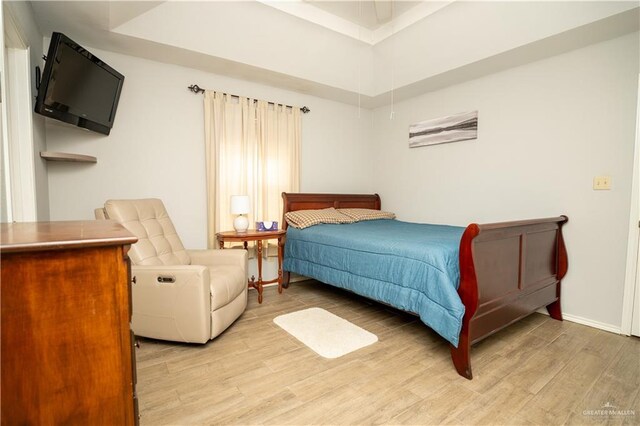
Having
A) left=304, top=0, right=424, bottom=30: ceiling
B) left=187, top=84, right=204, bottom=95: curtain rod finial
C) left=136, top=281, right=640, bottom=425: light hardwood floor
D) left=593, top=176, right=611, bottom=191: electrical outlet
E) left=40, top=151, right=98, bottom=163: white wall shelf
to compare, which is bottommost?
left=136, top=281, right=640, bottom=425: light hardwood floor

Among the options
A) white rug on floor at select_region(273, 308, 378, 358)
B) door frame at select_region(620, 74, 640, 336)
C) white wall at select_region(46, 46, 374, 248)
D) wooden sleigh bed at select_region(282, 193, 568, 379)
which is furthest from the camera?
white wall at select_region(46, 46, 374, 248)

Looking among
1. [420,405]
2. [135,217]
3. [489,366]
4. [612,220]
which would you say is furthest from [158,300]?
[612,220]

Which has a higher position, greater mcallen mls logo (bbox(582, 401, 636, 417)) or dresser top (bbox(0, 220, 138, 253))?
dresser top (bbox(0, 220, 138, 253))

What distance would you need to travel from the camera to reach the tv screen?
82.3 inches

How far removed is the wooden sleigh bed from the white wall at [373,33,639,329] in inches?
8.3

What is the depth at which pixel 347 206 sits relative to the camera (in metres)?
4.36

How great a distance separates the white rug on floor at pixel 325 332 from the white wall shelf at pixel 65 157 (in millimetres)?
2051

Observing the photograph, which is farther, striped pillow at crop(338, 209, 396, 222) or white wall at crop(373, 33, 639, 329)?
striped pillow at crop(338, 209, 396, 222)

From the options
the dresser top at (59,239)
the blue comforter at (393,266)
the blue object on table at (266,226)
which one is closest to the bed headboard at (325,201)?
the blue object on table at (266,226)

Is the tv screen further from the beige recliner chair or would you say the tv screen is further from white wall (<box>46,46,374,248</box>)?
the beige recliner chair

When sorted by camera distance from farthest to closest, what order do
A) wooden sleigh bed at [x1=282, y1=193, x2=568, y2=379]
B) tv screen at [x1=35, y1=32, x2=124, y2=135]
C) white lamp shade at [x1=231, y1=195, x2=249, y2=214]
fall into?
white lamp shade at [x1=231, y1=195, x2=249, y2=214] → tv screen at [x1=35, y1=32, x2=124, y2=135] → wooden sleigh bed at [x1=282, y1=193, x2=568, y2=379]

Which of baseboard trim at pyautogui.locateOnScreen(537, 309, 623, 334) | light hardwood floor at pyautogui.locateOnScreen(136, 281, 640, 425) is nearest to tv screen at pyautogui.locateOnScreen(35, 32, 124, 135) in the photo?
light hardwood floor at pyautogui.locateOnScreen(136, 281, 640, 425)

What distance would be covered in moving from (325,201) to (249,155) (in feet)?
3.72

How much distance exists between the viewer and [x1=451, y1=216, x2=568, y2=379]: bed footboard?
6.30 ft
